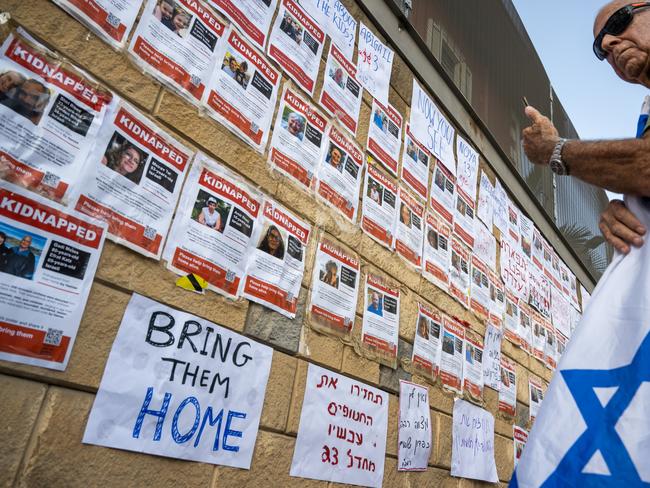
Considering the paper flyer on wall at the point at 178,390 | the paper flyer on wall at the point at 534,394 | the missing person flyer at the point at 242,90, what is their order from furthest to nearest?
1. the paper flyer on wall at the point at 534,394
2. the missing person flyer at the point at 242,90
3. the paper flyer on wall at the point at 178,390

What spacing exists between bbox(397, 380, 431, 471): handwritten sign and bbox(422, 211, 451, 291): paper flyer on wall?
1.96 feet

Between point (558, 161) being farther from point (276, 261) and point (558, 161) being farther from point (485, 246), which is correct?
point (485, 246)

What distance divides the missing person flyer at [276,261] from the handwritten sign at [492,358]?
5.54 feet

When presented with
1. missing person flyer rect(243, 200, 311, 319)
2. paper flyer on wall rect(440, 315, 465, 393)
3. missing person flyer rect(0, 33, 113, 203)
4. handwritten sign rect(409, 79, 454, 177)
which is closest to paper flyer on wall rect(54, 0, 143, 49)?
missing person flyer rect(0, 33, 113, 203)

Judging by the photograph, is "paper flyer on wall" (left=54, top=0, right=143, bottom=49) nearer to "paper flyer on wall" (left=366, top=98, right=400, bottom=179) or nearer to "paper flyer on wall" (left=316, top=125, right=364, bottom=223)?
"paper flyer on wall" (left=316, top=125, right=364, bottom=223)

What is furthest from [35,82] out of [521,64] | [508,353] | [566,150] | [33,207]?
[521,64]

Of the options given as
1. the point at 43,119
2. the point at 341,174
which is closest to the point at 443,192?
the point at 341,174

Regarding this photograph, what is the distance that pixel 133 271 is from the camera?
3.86 ft

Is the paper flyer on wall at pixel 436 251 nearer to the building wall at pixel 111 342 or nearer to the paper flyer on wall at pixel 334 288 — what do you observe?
the building wall at pixel 111 342

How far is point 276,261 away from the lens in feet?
5.08

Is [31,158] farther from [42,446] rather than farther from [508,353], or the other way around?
[508,353]

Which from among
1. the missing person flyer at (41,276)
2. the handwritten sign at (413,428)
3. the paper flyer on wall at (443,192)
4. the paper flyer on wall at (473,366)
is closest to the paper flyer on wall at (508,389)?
the paper flyer on wall at (473,366)

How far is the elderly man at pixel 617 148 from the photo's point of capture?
0.97m

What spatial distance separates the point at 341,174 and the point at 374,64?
0.71m
